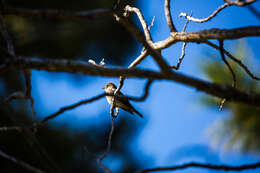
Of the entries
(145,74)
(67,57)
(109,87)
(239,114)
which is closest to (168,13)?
(145,74)

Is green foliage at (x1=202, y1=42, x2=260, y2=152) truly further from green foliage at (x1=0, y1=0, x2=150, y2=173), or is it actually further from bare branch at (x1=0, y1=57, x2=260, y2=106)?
bare branch at (x1=0, y1=57, x2=260, y2=106)

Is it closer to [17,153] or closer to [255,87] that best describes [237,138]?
A: [255,87]

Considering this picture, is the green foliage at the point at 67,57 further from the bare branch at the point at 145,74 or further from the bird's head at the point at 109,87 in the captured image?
the bare branch at the point at 145,74

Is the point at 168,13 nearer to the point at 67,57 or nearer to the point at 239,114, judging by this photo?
the point at 239,114

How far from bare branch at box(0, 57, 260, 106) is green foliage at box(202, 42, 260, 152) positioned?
5466 mm

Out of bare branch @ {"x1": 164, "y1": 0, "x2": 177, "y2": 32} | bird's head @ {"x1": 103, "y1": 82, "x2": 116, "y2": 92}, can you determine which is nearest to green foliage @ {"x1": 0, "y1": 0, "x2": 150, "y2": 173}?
bird's head @ {"x1": 103, "y1": 82, "x2": 116, "y2": 92}

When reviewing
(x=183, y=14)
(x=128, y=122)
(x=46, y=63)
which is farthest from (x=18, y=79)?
(x=46, y=63)

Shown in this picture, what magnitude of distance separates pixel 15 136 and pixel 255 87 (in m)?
5.09

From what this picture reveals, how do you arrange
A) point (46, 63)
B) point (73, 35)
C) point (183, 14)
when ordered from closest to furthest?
point (46, 63) → point (183, 14) → point (73, 35)

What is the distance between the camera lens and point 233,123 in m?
6.77

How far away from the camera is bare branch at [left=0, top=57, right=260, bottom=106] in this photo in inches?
41.9

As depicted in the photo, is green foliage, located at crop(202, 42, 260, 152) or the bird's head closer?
the bird's head

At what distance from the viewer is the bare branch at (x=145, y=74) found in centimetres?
106

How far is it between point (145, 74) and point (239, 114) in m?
5.99
